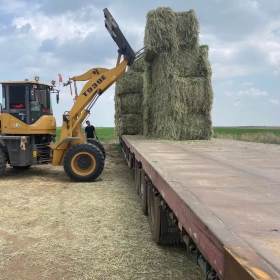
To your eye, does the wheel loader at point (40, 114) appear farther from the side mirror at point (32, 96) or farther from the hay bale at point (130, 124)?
the hay bale at point (130, 124)

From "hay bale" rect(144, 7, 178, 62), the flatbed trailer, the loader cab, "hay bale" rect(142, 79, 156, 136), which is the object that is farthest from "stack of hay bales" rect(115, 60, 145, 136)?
the flatbed trailer

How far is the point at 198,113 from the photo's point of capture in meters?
9.20

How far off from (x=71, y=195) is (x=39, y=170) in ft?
13.5

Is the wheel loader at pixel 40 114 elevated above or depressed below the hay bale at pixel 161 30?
below

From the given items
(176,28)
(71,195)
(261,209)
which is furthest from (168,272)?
(176,28)

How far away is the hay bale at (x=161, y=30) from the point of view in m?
8.54

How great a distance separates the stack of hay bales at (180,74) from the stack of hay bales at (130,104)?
136 inches

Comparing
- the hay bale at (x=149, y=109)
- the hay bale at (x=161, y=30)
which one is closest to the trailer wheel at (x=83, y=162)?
the hay bale at (x=149, y=109)

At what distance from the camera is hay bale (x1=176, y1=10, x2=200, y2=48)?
8844mm

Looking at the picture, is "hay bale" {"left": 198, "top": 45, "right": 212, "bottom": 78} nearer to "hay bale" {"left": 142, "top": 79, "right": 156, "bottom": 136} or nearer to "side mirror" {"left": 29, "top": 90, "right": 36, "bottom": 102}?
"hay bale" {"left": 142, "top": 79, "right": 156, "bottom": 136}

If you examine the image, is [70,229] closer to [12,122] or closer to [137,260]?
[137,260]

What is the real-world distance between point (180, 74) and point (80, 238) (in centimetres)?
544

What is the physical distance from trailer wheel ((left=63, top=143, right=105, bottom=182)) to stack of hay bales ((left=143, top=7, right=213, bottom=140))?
5.71 ft

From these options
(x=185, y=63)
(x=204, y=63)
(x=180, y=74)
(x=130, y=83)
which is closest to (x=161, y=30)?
(x=185, y=63)
